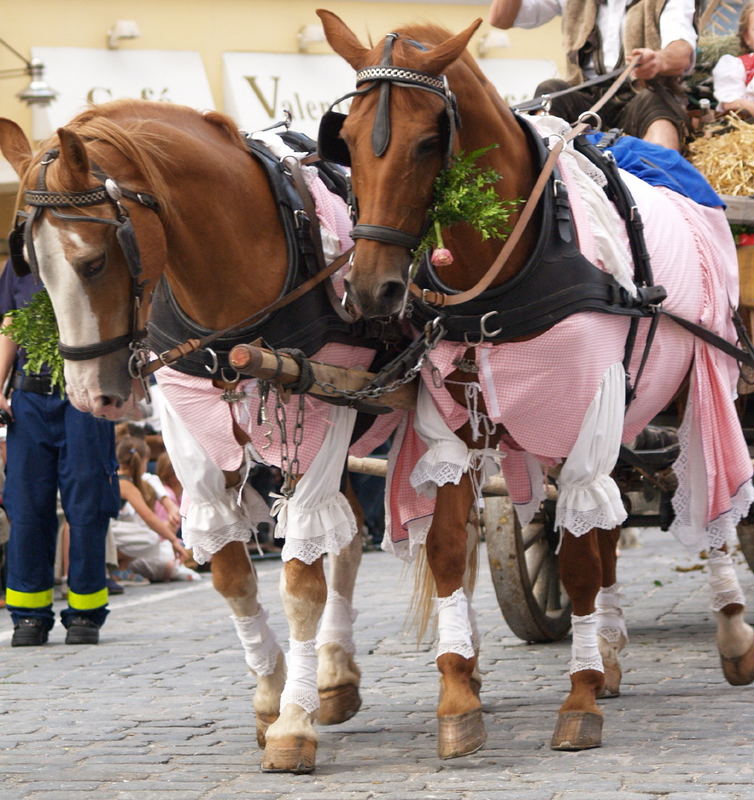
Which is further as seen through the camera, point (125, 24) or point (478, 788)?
point (125, 24)

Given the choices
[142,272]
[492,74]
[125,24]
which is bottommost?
[492,74]

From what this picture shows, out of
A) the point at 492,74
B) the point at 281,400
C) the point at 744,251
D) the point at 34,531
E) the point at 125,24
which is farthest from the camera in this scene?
the point at 492,74

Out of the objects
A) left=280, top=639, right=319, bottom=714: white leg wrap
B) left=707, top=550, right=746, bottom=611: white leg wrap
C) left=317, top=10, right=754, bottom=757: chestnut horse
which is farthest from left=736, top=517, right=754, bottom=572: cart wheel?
left=280, top=639, right=319, bottom=714: white leg wrap

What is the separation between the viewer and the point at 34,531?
8.41m

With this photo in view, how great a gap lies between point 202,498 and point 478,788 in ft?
4.73

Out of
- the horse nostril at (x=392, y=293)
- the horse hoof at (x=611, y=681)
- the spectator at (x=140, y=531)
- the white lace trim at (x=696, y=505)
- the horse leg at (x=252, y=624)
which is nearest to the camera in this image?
the horse nostril at (x=392, y=293)

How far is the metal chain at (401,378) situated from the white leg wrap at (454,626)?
70cm

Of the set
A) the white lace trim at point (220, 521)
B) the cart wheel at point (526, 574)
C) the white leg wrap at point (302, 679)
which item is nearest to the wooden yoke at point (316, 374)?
the white lace trim at point (220, 521)

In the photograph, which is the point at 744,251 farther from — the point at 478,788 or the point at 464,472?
the point at 478,788

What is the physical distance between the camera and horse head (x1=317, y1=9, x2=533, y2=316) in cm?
456

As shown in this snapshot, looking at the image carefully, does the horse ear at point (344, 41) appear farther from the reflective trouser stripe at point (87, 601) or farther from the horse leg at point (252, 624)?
the reflective trouser stripe at point (87, 601)

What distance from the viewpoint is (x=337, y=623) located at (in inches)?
245

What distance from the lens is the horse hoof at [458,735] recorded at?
198 inches

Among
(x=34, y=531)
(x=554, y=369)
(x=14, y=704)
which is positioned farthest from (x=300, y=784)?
(x=34, y=531)
